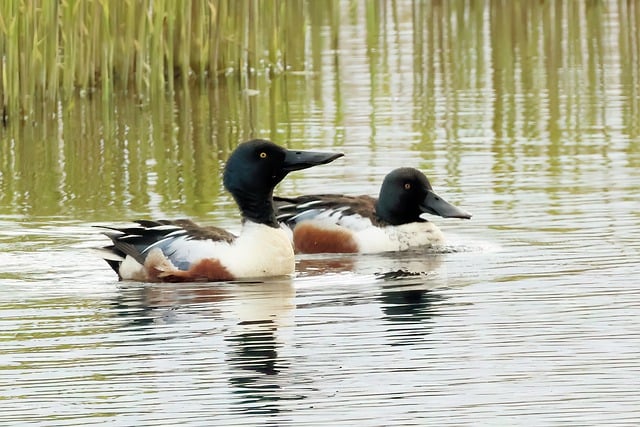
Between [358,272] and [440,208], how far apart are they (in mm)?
1283

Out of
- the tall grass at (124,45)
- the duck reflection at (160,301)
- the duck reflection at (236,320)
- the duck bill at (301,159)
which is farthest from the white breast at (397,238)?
the tall grass at (124,45)

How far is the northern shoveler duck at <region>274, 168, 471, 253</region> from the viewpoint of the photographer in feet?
37.0

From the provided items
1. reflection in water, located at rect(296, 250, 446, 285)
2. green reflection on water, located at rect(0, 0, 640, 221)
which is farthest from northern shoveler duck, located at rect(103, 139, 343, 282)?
green reflection on water, located at rect(0, 0, 640, 221)

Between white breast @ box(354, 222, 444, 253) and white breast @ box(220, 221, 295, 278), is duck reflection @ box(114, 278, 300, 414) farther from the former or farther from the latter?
white breast @ box(354, 222, 444, 253)

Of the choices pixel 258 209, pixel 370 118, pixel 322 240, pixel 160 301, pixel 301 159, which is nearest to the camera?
pixel 160 301

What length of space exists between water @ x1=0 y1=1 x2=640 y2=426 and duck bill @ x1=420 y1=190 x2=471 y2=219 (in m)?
0.19

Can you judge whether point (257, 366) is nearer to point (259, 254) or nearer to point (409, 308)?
point (409, 308)

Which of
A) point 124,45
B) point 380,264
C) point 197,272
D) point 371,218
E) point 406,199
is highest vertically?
point 124,45

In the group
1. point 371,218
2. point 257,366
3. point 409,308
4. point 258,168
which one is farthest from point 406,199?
point 257,366

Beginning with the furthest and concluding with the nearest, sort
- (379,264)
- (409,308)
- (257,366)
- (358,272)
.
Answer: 1. (379,264)
2. (358,272)
3. (409,308)
4. (257,366)

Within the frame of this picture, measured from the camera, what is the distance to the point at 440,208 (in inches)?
448

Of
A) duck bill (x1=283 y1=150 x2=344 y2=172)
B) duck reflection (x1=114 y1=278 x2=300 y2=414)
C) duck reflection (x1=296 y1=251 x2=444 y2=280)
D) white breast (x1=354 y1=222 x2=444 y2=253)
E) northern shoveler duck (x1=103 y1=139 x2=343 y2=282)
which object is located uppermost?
duck bill (x1=283 y1=150 x2=344 y2=172)

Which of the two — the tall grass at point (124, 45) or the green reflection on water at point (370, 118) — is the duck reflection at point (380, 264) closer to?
the green reflection on water at point (370, 118)

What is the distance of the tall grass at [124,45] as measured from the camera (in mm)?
15781
